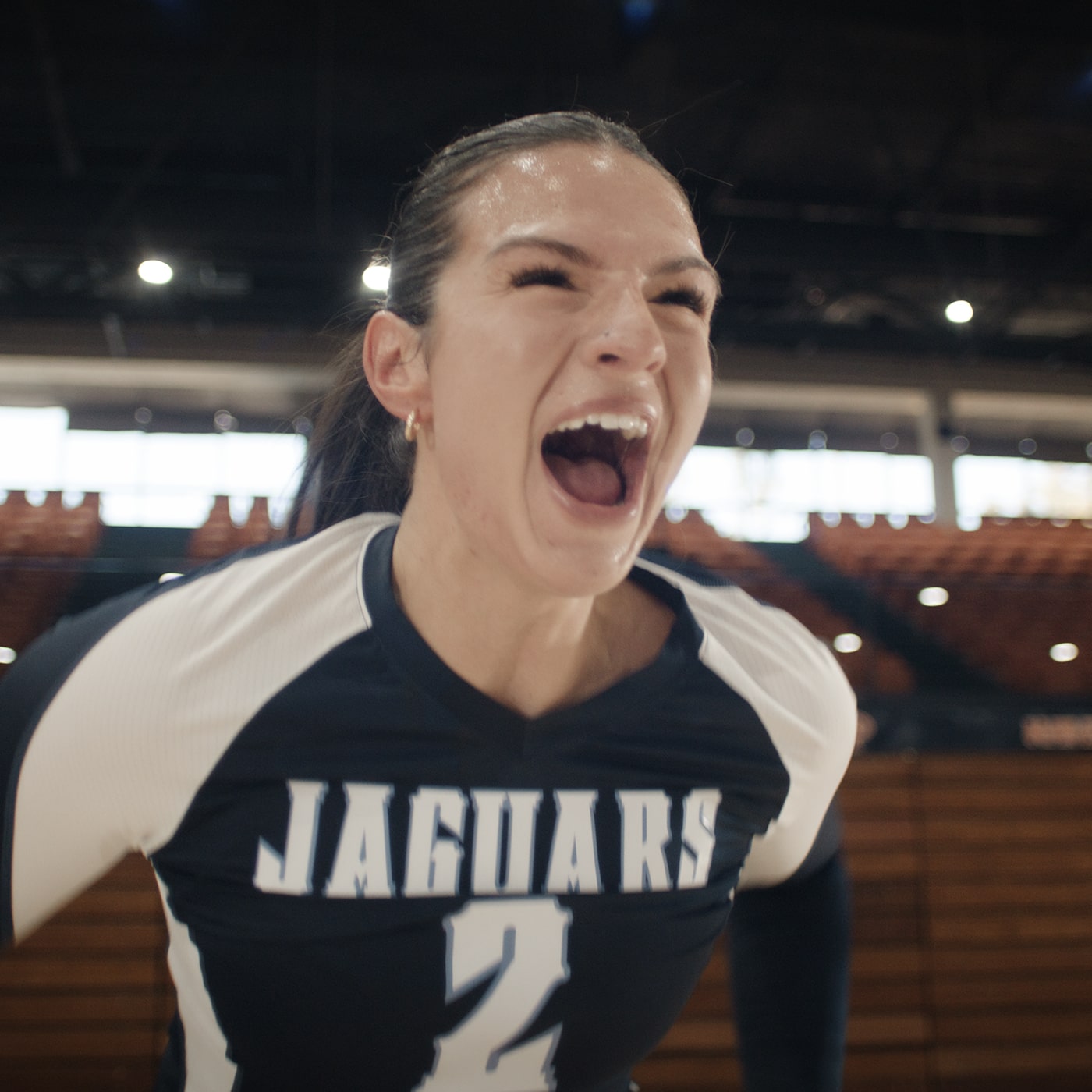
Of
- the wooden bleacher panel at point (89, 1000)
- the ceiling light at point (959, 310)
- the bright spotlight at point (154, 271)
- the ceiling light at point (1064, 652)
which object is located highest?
the ceiling light at point (959, 310)

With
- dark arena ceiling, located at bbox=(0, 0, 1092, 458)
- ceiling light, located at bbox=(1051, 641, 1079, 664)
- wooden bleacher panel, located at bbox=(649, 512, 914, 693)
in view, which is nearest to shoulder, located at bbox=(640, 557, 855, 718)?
wooden bleacher panel, located at bbox=(649, 512, 914, 693)

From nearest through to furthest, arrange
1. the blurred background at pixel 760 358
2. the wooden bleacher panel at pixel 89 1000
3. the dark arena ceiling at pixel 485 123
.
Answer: the wooden bleacher panel at pixel 89 1000 → the blurred background at pixel 760 358 → the dark arena ceiling at pixel 485 123

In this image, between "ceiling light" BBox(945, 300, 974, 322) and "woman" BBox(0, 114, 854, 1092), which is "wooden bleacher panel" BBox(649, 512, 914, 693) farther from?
"ceiling light" BBox(945, 300, 974, 322)

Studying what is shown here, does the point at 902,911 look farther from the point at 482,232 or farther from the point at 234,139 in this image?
the point at 234,139

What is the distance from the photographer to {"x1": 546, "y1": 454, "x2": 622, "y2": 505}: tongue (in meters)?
0.85

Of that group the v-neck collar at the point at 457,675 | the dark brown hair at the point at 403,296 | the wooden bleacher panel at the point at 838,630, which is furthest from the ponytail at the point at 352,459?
the wooden bleacher panel at the point at 838,630

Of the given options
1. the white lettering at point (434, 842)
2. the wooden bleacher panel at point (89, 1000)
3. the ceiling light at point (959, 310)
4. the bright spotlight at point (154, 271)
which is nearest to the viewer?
the white lettering at point (434, 842)

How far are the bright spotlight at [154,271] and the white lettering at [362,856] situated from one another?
6.77 metres

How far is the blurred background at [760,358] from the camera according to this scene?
4098mm

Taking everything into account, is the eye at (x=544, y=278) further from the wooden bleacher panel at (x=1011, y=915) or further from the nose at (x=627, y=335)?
the wooden bleacher panel at (x=1011, y=915)

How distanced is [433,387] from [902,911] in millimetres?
4364

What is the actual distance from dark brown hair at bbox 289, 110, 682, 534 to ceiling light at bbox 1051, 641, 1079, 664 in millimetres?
4436

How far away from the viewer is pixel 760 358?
9.66 metres

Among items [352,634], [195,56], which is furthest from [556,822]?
[195,56]
